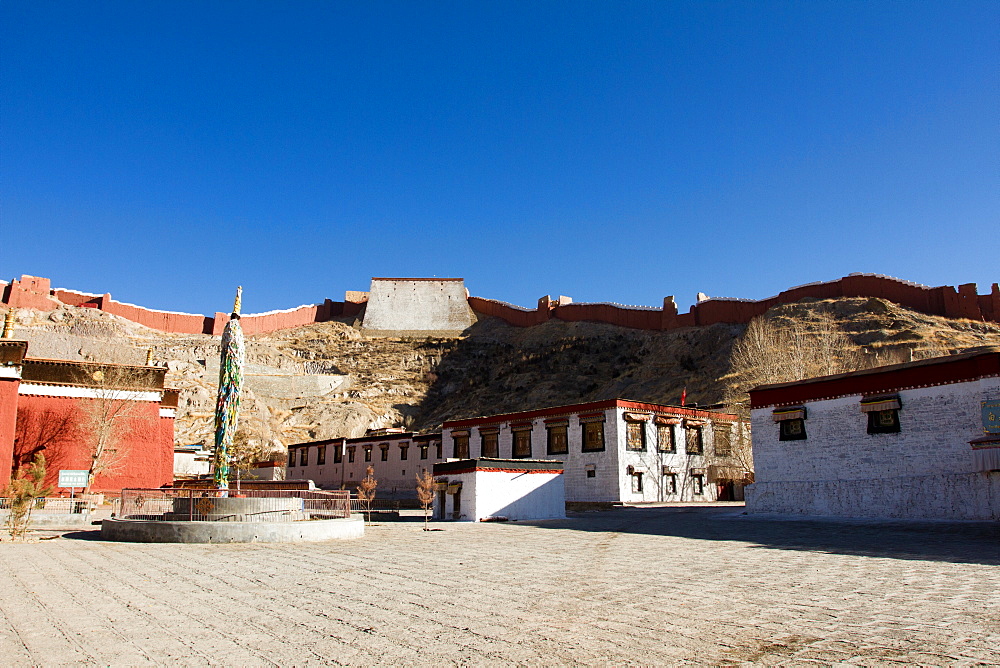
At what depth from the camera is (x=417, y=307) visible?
89.6m

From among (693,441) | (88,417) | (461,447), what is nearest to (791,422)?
(693,441)

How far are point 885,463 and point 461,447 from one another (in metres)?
21.7

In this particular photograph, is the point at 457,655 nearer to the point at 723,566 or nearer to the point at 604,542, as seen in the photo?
the point at 723,566

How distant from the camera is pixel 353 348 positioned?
8069 cm

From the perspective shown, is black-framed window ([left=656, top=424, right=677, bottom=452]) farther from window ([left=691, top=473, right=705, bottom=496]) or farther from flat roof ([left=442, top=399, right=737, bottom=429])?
window ([left=691, top=473, right=705, bottom=496])

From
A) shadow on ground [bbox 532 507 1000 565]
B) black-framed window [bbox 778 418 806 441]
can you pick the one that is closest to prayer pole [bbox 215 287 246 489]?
shadow on ground [bbox 532 507 1000 565]

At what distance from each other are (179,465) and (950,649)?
47171mm

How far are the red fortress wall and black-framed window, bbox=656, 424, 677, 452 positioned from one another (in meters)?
32.1

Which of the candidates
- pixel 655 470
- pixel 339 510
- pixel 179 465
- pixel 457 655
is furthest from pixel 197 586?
pixel 179 465

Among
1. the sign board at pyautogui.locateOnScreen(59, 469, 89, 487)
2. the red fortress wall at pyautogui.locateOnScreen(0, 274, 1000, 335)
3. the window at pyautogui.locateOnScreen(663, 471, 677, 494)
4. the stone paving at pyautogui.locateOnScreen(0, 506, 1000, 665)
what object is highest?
the red fortress wall at pyautogui.locateOnScreen(0, 274, 1000, 335)

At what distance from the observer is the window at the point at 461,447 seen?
121ft

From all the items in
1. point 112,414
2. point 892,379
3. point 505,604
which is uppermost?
point 892,379

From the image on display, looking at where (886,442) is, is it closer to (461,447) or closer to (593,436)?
(593,436)

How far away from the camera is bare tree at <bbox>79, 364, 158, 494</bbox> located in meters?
29.1
